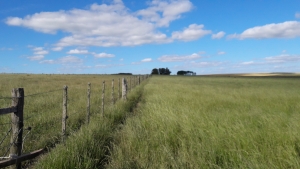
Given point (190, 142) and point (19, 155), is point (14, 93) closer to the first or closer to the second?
point (19, 155)

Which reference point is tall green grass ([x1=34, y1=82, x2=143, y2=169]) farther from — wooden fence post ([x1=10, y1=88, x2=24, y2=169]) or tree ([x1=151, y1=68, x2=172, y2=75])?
tree ([x1=151, y1=68, x2=172, y2=75])

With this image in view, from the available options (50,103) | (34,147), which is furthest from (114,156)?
(50,103)

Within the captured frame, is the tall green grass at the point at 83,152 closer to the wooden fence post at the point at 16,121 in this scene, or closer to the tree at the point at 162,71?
the wooden fence post at the point at 16,121

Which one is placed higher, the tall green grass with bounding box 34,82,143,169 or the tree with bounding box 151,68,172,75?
the tree with bounding box 151,68,172,75

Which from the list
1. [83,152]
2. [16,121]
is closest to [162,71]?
[83,152]

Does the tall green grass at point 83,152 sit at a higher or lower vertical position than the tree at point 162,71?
lower

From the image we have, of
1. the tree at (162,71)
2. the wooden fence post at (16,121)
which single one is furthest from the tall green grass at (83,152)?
the tree at (162,71)

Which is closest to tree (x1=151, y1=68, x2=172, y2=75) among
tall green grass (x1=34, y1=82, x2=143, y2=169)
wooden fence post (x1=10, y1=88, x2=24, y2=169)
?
tall green grass (x1=34, y1=82, x2=143, y2=169)

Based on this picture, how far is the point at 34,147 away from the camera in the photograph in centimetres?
493

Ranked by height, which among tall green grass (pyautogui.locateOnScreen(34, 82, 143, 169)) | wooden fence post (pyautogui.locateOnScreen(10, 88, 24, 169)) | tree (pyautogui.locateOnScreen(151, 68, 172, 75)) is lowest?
tall green grass (pyautogui.locateOnScreen(34, 82, 143, 169))

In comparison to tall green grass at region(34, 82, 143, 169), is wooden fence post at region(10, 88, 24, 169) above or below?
above

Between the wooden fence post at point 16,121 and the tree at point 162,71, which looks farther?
the tree at point 162,71

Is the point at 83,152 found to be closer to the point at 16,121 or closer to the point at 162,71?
the point at 16,121

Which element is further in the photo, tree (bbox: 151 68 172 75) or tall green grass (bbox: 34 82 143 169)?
tree (bbox: 151 68 172 75)
